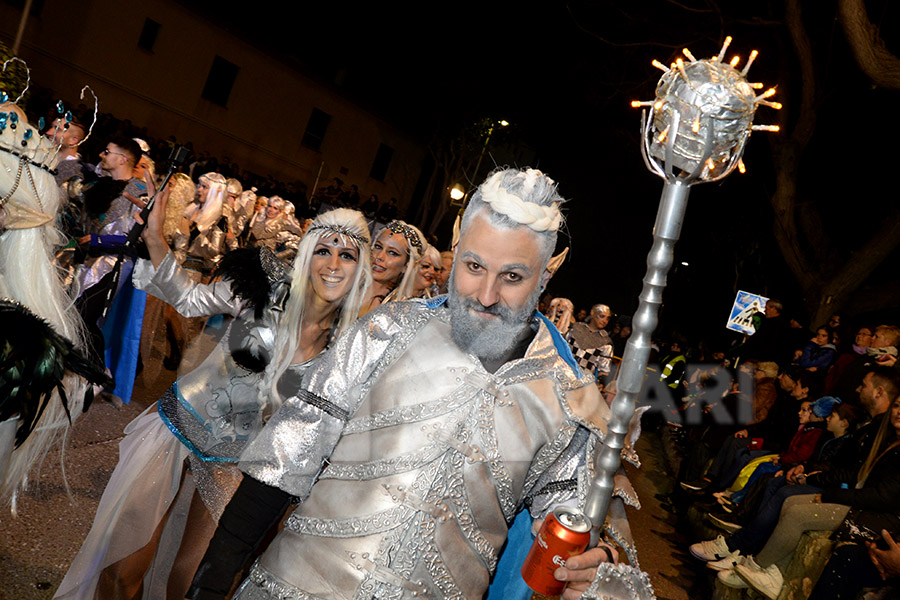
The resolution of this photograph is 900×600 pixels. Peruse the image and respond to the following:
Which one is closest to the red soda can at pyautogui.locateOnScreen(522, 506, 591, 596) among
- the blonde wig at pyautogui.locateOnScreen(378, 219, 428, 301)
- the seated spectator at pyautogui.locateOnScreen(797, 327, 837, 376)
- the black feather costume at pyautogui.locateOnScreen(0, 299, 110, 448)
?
the black feather costume at pyautogui.locateOnScreen(0, 299, 110, 448)

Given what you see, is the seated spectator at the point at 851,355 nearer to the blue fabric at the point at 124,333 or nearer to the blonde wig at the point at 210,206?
the blue fabric at the point at 124,333

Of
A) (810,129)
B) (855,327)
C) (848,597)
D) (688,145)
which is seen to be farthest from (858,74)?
(688,145)

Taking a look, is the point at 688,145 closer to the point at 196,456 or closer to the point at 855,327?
the point at 196,456

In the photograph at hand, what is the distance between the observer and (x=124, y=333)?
6453 mm

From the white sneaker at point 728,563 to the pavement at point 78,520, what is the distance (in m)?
0.45

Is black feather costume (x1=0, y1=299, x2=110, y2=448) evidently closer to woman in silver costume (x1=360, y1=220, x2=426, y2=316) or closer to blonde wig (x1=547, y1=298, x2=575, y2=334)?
woman in silver costume (x1=360, y1=220, x2=426, y2=316)

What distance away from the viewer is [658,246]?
5.98ft

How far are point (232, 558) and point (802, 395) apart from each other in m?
7.54

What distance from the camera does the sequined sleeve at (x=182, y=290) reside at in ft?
11.7

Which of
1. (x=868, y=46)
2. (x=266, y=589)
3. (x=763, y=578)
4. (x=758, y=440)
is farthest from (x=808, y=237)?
(x=266, y=589)

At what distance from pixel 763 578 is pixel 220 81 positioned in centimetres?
2651

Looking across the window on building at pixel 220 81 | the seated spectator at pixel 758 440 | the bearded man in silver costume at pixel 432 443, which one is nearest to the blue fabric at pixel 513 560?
the bearded man in silver costume at pixel 432 443

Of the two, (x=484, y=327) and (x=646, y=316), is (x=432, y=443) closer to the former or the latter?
(x=484, y=327)

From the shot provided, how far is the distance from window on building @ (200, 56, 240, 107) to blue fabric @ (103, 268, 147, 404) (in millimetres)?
22432
